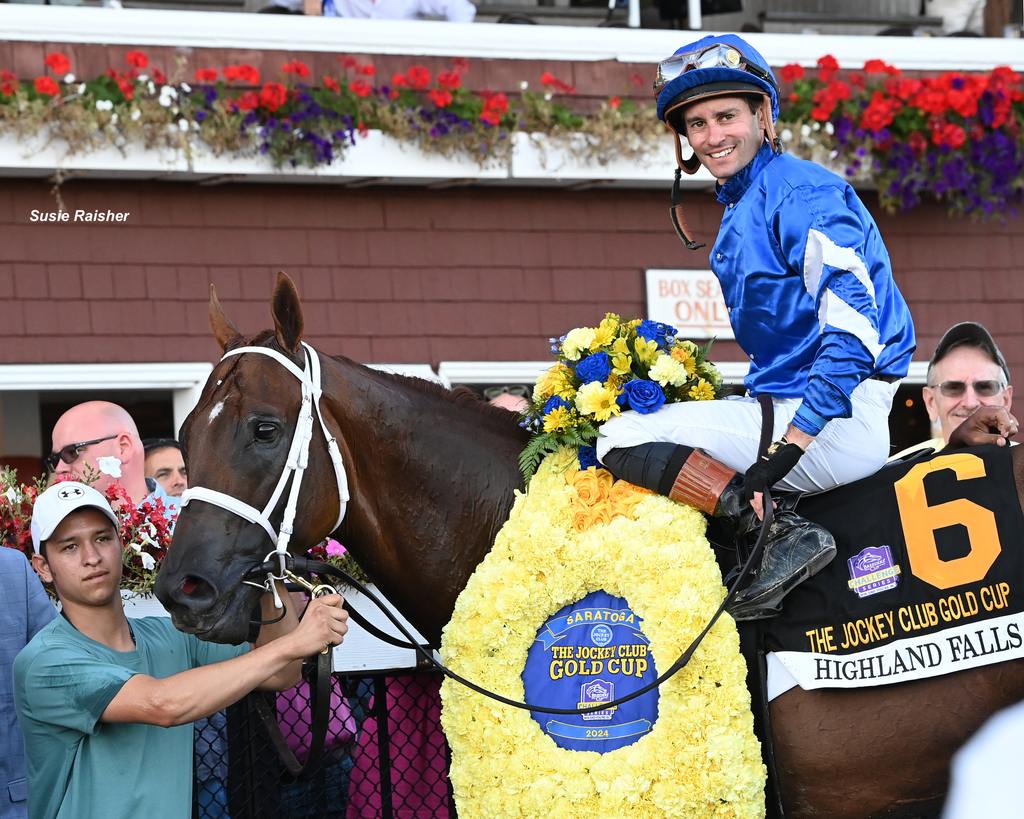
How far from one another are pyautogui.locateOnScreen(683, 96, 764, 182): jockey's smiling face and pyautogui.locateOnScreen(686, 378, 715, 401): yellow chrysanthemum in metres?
0.57

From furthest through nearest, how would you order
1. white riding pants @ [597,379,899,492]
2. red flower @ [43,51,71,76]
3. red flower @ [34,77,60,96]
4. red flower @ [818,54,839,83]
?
red flower @ [818,54,839,83], red flower @ [43,51,71,76], red flower @ [34,77,60,96], white riding pants @ [597,379,899,492]

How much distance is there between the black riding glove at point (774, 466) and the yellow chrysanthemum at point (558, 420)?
558mm

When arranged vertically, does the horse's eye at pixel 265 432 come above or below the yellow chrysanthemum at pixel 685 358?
below

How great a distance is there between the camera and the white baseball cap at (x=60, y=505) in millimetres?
3938

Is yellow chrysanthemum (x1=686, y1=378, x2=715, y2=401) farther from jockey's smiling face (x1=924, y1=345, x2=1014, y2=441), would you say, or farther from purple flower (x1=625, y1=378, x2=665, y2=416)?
jockey's smiling face (x1=924, y1=345, x2=1014, y2=441)

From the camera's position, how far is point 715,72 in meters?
3.85

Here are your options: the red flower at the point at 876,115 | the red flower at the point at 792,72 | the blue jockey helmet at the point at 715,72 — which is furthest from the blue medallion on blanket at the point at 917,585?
the red flower at the point at 792,72

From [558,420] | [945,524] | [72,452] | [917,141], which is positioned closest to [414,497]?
→ [558,420]

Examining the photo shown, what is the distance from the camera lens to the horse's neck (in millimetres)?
3902

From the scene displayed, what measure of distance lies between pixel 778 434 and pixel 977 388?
2.31 meters

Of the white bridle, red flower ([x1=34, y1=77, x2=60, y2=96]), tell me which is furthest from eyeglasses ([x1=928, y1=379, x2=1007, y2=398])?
red flower ([x1=34, y1=77, x2=60, y2=96])

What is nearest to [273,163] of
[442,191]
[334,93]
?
[334,93]

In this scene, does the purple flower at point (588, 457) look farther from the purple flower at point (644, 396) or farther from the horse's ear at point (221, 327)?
the horse's ear at point (221, 327)

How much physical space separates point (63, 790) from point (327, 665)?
0.75 m
